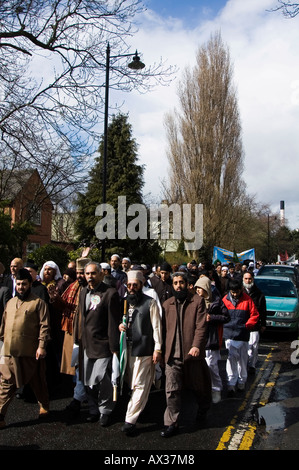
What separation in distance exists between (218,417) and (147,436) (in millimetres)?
1116

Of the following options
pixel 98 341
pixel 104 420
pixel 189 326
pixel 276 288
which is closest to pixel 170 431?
pixel 104 420

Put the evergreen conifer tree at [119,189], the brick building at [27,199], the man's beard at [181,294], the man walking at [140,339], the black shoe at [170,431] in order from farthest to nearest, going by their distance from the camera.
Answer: the evergreen conifer tree at [119,189] < the brick building at [27,199] < the man's beard at [181,294] < the man walking at [140,339] < the black shoe at [170,431]

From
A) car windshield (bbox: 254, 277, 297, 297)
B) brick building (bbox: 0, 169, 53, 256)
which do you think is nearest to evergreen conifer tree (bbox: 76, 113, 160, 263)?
brick building (bbox: 0, 169, 53, 256)

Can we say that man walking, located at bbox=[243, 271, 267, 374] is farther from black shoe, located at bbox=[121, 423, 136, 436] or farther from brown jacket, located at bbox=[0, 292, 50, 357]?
brown jacket, located at bbox=[0, 292, 50, 357]

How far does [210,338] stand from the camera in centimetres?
622

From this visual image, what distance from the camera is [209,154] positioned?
3584 cm

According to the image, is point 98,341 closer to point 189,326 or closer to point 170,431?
point 189,326

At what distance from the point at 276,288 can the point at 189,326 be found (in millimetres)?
8214

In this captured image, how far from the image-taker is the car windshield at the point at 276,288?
12.3 metres

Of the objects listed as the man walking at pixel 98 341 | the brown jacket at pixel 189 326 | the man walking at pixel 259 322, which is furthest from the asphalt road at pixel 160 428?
the man walking at pixel 259 322

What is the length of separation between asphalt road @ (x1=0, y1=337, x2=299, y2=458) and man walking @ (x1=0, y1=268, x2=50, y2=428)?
0.42 m

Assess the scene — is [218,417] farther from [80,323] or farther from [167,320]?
[80,323]

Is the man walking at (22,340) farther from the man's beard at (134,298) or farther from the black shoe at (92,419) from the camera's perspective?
the man's beard at (134,298)

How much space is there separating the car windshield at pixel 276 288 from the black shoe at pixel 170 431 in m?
7.95
